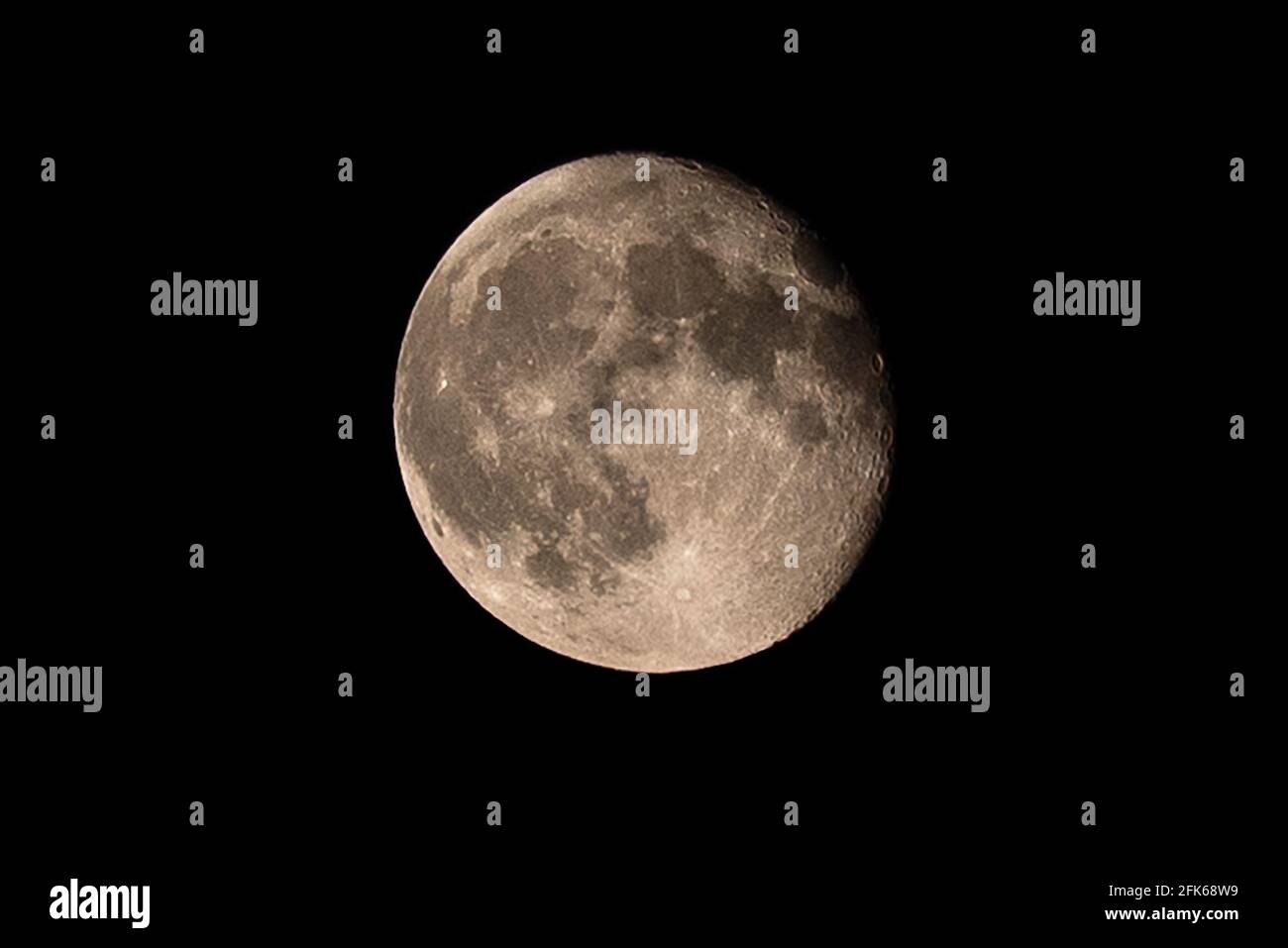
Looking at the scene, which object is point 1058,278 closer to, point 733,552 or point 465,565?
point 733,552

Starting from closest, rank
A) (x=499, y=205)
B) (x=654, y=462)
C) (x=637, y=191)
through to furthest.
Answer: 1. (x=654, y=462)
2. (x=637, y=191)
3. (x=499, y=205)

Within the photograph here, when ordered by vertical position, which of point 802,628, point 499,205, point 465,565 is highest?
point 499,205

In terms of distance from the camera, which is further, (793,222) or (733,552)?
(793,222)

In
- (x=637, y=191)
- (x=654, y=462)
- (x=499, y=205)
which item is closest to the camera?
(x=654, y=462)

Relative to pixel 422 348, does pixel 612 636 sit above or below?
below

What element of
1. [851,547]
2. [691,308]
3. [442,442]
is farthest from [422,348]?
[851,547]

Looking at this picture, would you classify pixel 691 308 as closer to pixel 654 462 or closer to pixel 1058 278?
pixel 654 462

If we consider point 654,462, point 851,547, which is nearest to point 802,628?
point 851,547
